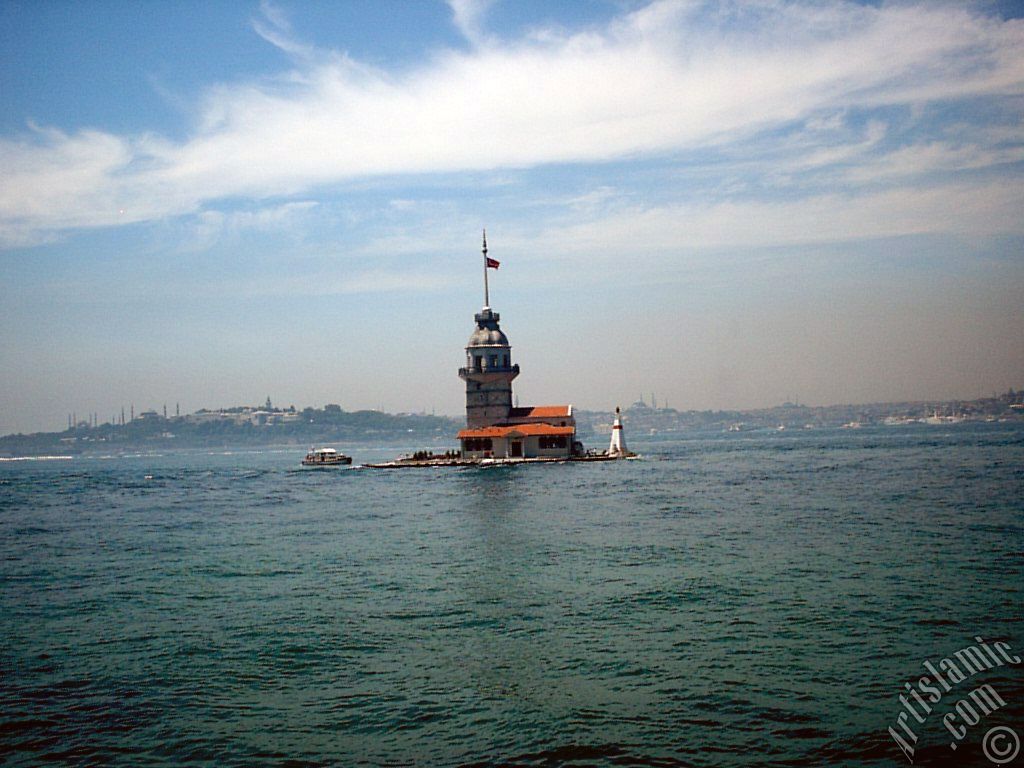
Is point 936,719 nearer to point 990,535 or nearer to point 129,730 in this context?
point 129,730

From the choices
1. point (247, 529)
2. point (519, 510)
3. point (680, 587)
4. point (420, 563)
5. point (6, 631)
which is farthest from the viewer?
point (519, 510)

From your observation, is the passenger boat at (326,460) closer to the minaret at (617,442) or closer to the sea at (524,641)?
the minaret at (617,442)

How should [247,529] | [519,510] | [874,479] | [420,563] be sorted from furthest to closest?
1. [874,479]
2. [519,510]
3. [247,529]
4. [420,563]

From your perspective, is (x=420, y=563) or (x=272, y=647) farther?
(x=420, y=563)

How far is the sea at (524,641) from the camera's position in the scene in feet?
44.9

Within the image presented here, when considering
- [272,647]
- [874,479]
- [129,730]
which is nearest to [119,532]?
[272,647]

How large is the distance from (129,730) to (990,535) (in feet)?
93.2

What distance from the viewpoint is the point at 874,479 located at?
2386 inches

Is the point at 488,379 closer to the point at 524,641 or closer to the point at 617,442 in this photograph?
the point at 617,442

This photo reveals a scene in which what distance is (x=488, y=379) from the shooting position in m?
94.5

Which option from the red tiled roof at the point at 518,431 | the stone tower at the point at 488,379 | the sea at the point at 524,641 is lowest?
the sea at the point at 524,641

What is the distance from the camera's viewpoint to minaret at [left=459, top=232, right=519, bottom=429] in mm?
94625

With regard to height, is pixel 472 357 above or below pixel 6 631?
above

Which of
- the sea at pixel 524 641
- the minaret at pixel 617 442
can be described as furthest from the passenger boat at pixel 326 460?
the sea at pixel 524 641
